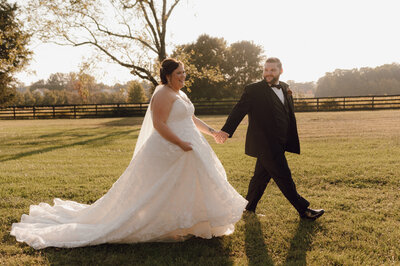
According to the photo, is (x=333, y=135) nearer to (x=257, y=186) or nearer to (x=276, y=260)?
(x=257, y=186)

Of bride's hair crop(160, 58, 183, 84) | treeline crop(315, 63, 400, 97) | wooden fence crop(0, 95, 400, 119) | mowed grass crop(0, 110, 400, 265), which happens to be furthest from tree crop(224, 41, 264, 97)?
bride's hair crop(160, 58, 183, 84)

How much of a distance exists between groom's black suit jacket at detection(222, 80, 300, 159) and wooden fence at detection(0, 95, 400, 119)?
29.3 m

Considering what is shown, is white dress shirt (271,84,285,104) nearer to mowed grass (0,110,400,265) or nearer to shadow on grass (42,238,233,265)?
mowed grass (0,110,400,265)

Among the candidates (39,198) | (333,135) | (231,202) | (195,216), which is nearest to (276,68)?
(231,202)

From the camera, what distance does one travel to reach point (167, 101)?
12.4ft

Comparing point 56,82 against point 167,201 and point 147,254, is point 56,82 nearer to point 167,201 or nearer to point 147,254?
point 167,201

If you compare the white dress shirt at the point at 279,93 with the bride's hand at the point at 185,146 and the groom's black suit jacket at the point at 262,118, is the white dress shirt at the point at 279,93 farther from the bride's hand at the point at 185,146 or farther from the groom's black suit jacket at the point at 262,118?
the bride's hand at the point at 185,146

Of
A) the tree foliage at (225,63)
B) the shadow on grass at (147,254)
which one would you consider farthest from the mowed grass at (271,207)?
the tree foliage at (225,63)

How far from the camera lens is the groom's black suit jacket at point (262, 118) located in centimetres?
438

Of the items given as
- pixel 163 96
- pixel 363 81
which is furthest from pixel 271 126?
pixel 363 81

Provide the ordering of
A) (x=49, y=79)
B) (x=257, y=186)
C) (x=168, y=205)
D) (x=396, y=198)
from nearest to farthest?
(x=168, y=205), (x=257, y=186), (x=396, y=198), (x=49, y=79)

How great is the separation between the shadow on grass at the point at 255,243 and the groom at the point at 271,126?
584 mm

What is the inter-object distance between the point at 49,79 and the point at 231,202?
150163 millimetres

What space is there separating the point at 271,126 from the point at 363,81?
81853 mm
